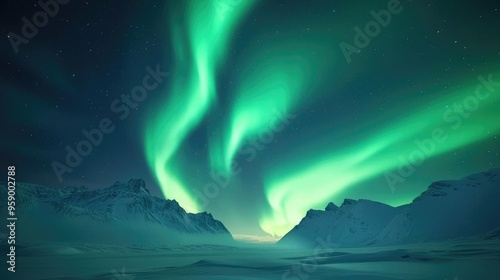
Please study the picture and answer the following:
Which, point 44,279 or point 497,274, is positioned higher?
point 44,279

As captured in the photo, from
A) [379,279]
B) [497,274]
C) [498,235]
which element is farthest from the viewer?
[498,235]

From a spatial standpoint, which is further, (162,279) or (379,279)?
(162,279)

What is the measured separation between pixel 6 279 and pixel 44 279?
356 centimetres

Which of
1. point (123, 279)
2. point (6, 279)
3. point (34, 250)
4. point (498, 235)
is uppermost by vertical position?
point (34, 250)

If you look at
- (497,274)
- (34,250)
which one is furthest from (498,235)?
(34,250)

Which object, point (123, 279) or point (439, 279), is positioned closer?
point (439, 279)

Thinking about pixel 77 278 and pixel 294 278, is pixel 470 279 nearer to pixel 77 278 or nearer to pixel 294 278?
pixel 294 278

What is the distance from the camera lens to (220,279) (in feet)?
97.8

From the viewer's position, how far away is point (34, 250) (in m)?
146

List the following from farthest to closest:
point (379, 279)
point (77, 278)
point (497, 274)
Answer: point (77, 278) < point (379, 279) < point (497, 274)

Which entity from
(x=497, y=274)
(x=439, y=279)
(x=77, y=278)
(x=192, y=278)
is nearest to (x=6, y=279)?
(x=77, y=278)

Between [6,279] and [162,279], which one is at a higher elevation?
[6,279]

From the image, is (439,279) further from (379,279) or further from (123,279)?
(123,279)

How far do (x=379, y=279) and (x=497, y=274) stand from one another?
31.5ft
